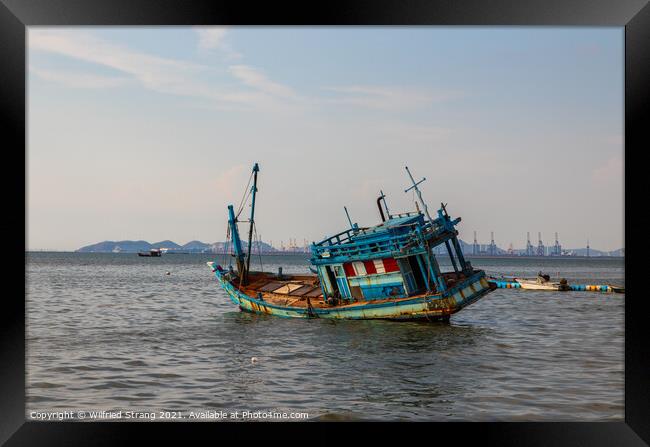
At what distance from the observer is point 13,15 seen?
29.6ft

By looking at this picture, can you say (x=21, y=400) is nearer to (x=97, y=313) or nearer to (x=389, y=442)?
(x=389, y=442)

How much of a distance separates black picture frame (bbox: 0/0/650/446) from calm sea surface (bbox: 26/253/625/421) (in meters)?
4.02

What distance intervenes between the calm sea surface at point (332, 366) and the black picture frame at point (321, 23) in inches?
158

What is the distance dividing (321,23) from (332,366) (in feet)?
36.5

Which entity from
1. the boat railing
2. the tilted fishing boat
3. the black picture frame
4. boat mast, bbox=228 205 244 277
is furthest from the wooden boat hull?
the black picture frame

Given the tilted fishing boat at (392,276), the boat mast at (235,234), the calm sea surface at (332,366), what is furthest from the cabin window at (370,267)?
the boat mast at (235,234)

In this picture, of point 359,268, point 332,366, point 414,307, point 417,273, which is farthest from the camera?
point 359,268

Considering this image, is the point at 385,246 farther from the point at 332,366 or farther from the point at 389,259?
the point at 332,366

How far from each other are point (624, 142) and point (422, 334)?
577 inches

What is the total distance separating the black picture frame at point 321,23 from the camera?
8703mm

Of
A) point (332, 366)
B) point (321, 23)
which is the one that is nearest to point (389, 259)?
point (332, 366)

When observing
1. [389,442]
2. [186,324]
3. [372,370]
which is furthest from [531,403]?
[186,324]

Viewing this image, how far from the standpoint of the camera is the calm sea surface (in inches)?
534

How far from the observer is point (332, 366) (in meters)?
17.8
